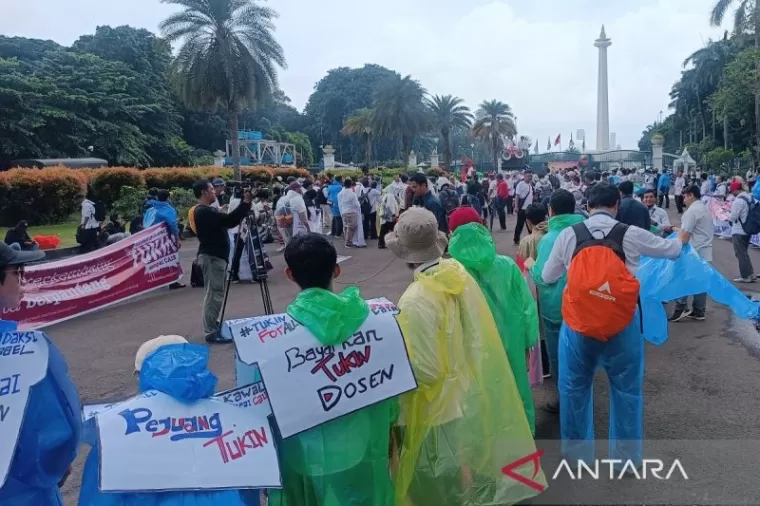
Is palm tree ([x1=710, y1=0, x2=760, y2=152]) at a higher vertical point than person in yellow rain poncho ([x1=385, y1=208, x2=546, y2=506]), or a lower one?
higher

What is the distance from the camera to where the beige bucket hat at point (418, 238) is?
3146 millimetres

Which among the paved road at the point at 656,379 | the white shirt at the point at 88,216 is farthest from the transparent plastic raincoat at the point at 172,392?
the white shirt at the point at 88,216

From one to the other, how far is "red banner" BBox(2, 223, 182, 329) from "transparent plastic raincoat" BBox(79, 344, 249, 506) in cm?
597

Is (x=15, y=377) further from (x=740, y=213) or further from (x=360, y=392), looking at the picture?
(x=740, y=213)

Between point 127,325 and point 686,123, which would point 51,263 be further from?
point 686,123

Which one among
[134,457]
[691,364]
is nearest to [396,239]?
[134,457]

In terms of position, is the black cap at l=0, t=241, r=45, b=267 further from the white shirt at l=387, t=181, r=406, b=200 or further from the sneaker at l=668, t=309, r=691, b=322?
the white shirt at l=387, t=181, r=406, b=200

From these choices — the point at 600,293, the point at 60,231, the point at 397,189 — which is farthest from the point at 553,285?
the point at 60,231

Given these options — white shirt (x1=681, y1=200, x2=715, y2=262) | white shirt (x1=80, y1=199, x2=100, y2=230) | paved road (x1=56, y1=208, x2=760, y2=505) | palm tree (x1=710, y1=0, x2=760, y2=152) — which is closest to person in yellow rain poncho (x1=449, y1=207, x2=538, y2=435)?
paved road (x1=56, y1=208, x2=760, y2=505)

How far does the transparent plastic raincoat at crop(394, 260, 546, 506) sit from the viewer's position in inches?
105

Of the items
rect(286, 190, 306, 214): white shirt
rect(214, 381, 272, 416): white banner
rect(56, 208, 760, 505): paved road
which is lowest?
rect(56, 208, 760, 505): paved road

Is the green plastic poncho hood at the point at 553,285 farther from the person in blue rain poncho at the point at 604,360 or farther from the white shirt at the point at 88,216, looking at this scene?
the white shirt at the point at 88,216

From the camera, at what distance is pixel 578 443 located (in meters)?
3.87

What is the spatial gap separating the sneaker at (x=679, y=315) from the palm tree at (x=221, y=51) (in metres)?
18.9
